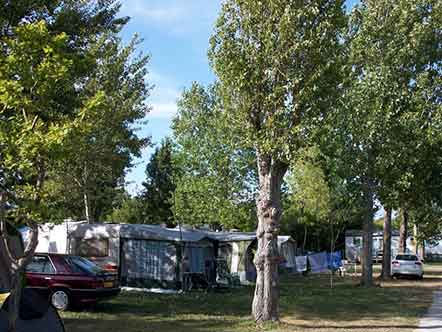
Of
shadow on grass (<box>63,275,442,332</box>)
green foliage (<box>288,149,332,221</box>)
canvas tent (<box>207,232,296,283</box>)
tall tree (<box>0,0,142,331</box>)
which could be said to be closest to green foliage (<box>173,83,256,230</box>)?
green foliage (<box>288,149,332,221</box>)

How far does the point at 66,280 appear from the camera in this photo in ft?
49.9

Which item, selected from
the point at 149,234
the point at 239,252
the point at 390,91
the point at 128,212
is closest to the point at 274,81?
the point at 149,234

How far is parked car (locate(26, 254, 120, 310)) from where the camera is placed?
15125 mm

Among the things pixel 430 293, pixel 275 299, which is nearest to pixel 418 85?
pixel 430 293

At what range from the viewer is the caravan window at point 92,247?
22469 mm

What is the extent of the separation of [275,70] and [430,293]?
12857mm

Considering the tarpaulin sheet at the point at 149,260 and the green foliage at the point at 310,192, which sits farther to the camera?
the green foliage at the point at 310,192

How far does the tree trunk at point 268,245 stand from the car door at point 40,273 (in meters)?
5.25

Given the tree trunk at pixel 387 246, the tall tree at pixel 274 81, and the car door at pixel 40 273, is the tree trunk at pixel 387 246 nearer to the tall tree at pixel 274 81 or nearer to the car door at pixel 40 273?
the tall tree at pixel 274 81

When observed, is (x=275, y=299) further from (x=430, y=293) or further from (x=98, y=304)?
(x=430, y=293)

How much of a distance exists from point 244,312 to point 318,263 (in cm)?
2533

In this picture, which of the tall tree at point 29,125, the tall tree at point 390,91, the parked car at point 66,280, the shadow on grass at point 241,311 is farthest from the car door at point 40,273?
the tall tree at point 390,91

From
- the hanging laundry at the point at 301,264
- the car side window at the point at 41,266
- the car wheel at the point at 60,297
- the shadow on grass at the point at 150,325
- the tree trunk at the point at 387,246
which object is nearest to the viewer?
the shadow on grass at the point at 150,325

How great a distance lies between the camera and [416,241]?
5162cm
